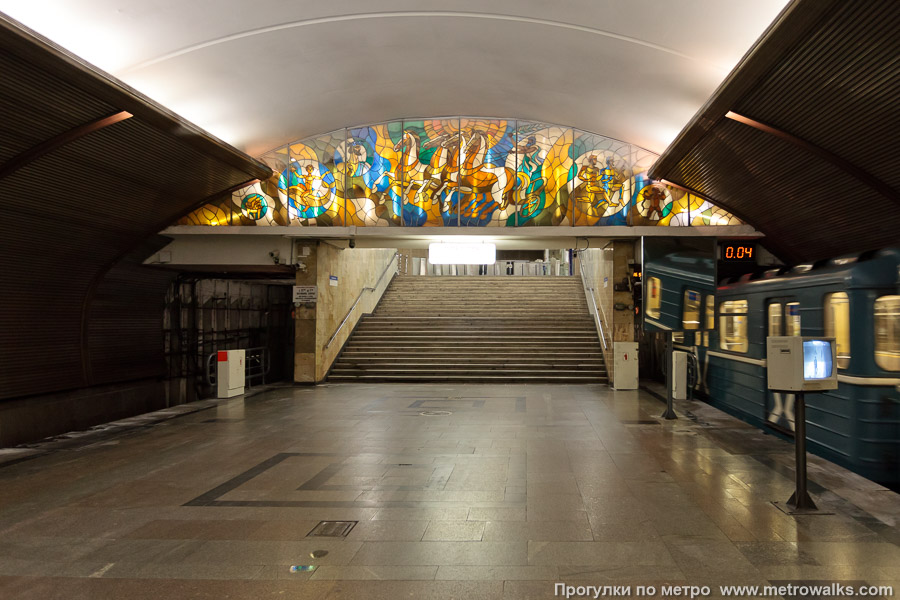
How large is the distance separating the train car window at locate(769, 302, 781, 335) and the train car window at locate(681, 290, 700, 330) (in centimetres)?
118

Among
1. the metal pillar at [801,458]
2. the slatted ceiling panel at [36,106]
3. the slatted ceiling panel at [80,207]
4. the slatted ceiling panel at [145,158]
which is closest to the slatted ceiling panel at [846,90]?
the metal pillar at [801,458]

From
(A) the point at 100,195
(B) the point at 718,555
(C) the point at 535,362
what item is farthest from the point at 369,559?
(C) the point at 535,362

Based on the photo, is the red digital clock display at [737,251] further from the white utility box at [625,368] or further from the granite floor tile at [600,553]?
the granite floor tile at [600,553]

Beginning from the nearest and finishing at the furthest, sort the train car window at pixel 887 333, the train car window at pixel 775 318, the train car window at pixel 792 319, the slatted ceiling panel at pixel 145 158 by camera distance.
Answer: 1. the train car window at pixel 887 333
2. the train car window at pixel 792 319
3. the train car window at pixel 775 318
4. the slatted ceiling panel at pixel 145 158

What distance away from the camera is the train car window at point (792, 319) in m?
6.87

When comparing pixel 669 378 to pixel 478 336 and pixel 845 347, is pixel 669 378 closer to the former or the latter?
pixel 845 347

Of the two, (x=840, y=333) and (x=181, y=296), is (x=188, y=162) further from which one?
(x=840, y=333)

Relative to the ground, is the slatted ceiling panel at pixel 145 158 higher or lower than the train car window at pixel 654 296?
higher

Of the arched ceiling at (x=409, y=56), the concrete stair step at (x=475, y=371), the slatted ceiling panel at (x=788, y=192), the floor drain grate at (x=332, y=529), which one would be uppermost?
the arched ceiling at (x=409, y=56)

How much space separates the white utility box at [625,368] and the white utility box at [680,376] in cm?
118

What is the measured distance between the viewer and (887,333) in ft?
18.2

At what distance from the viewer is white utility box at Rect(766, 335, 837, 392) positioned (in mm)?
4668

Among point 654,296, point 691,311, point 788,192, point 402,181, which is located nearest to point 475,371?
point 402,181

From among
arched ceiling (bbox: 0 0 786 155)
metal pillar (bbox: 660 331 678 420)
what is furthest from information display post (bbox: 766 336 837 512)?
arched ceiling (bbox: 0 0 786 155)
